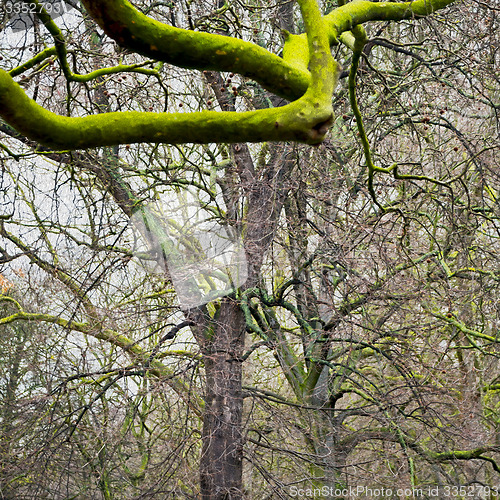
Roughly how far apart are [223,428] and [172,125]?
4.81 meters

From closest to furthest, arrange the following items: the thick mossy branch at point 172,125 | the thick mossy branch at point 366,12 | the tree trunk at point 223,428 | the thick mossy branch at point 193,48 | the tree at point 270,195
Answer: the thick mossy branch at point 193,48 → the thick mossy branch at point 172,125 → the tree at point 270,195 → the thick mossy branch at point 366,12 → the tree trunk at point 223,428

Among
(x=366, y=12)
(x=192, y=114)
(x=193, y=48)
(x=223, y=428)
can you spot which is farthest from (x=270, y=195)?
(x=193, y=48)

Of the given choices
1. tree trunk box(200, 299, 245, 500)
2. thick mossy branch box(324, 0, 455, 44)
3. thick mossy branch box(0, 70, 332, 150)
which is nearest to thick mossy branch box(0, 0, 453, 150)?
thick mossy branch box(0, 70, 332, 150)

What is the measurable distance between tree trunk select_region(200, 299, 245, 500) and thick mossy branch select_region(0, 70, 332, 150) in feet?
12.9

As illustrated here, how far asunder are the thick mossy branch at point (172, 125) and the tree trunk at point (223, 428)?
392 centimetres

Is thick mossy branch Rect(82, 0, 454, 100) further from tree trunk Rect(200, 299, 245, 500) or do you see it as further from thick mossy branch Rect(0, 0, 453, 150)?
tree trunk Rect(200, 299, 245, 500)

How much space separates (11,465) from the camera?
5.97 m

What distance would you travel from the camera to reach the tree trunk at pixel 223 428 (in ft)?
19.4

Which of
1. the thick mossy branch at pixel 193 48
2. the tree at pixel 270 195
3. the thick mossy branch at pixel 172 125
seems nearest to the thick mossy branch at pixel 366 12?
the tree at pixel 270 195

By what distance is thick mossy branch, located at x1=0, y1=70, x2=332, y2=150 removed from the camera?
6.31 ft

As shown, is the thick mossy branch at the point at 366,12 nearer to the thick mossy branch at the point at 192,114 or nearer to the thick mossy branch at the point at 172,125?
the thick mossy branch at the point at 192,114

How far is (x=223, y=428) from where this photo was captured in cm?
622

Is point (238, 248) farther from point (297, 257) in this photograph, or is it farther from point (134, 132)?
point (134, 132)

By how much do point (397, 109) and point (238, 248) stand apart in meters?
3.03
